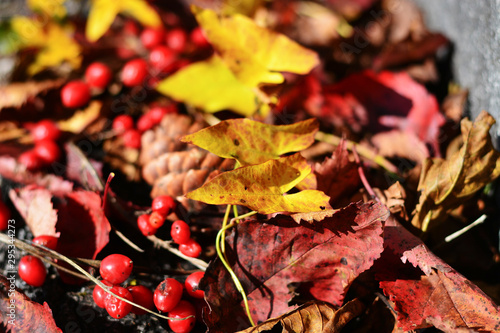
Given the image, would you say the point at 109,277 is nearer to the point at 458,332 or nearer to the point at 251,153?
the point at 251,153

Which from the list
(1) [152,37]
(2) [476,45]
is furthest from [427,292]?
(1) [152,37]

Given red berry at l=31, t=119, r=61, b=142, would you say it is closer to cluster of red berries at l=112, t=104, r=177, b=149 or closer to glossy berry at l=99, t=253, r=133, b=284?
cluster of red berries at l=112, t=104, r=177, b=149

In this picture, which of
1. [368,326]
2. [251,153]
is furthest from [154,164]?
[368,326]

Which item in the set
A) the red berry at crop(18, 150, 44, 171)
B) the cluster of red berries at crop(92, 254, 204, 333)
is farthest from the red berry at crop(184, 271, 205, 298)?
the red berry at crop(18, 150, 44, 171)

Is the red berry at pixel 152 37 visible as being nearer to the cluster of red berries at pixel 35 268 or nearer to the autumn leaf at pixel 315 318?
the cluster of red berries at pixel 35 268

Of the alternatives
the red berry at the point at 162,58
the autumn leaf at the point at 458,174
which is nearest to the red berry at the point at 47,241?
the red berry at the point at 162,58
